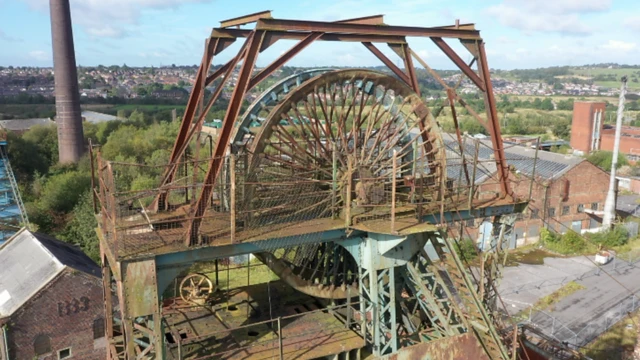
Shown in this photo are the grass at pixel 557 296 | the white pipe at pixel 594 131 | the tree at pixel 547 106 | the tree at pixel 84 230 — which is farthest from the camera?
the tree at pixel 547 106

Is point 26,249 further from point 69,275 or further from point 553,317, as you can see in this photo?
point 553,317

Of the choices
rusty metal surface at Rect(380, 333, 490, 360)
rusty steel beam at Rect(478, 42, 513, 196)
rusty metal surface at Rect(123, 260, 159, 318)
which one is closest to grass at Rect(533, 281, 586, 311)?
rusty steel beam at Rect(478, 42, 513, 196)

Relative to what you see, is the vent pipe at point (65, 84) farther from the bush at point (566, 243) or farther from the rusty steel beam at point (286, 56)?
the bush at point (566, 243)

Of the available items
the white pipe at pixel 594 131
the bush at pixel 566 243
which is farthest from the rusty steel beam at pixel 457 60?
the white pipe at pixel 594 131

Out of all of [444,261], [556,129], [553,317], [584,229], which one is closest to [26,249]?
[444,261]

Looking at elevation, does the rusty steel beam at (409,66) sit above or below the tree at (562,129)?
above

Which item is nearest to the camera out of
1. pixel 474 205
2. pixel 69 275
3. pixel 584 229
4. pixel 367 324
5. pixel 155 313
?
pixel 155 313

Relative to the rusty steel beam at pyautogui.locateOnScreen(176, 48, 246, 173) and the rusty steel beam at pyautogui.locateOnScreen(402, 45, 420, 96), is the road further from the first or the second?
the rusty steel beam at pyautogui.locateOnScreen(176, 48, 246, 173)
